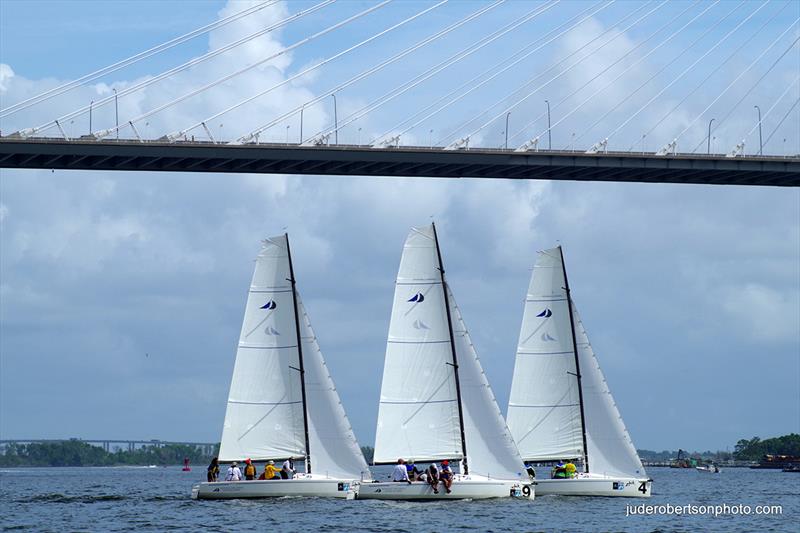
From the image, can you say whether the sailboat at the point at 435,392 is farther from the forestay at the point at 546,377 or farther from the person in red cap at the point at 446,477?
the forestay at the point at 546,377

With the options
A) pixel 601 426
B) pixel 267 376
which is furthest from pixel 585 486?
pixel 267 376

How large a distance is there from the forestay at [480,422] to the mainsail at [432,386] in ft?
0.07


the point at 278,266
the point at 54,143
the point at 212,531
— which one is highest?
the point at 54,143

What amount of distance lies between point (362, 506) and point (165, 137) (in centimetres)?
1896

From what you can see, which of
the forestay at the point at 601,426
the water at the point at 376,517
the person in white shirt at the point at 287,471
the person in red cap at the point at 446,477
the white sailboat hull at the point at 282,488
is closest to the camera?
the water at the point at 376,517

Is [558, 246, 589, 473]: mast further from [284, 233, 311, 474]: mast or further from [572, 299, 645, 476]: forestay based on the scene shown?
[284, 233, 311, 474]: mast

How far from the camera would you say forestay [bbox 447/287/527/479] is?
32844 mm

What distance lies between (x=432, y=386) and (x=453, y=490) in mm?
2601

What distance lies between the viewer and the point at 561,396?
119ft

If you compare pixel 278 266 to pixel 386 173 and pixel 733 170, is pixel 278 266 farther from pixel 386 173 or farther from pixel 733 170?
pixel 733 170

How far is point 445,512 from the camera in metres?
29.3

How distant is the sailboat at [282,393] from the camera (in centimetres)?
3341

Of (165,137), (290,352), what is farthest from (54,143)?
(290,352)

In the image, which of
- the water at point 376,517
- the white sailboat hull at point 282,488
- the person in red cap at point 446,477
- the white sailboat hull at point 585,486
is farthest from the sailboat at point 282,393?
the white sailboat hull at point 585,486
